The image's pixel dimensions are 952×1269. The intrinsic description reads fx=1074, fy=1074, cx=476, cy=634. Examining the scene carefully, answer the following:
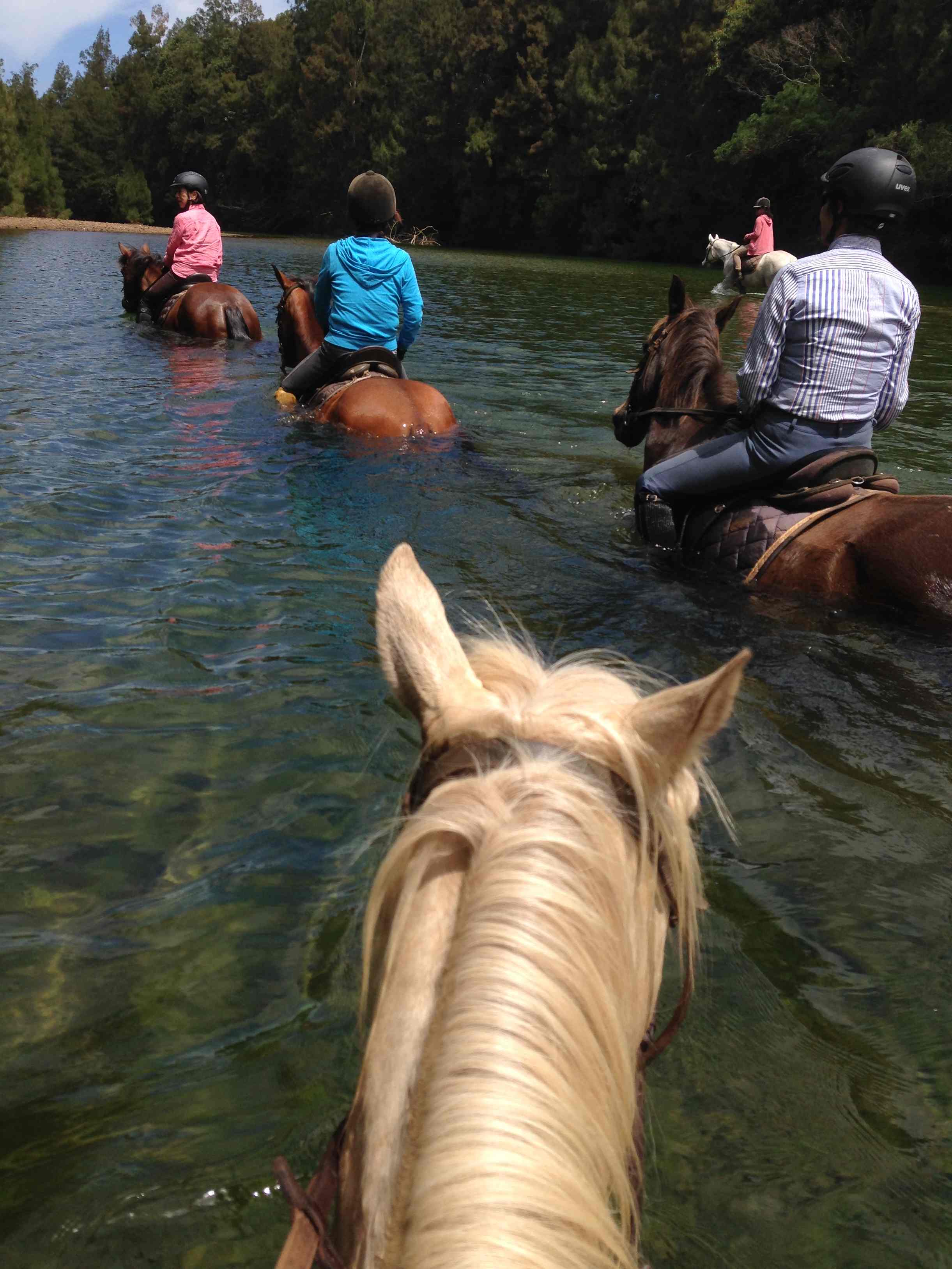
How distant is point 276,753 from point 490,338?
14.3m

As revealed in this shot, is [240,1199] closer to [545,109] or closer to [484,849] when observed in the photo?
[484,849]

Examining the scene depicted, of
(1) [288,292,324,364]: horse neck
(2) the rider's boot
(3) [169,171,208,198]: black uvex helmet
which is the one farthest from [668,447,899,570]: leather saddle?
(3) [169,171,208,198]: black uvex helmet

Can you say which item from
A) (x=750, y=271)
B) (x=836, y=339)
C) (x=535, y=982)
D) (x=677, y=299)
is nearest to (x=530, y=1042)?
(x=535, y=982)

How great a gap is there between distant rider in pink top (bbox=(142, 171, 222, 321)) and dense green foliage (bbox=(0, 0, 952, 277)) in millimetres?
26279

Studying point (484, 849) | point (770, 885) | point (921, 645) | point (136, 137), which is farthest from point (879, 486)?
point (136, 137)

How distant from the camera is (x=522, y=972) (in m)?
1.26

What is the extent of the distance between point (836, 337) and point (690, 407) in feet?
5.10

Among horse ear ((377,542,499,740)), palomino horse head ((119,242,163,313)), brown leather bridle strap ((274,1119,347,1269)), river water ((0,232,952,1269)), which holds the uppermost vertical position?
palomino horse head ((119,242,163,313))

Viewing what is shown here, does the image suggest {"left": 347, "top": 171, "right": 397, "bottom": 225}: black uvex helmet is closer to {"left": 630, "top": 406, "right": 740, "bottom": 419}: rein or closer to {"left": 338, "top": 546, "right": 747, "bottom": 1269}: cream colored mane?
{"left": 630, "top": 406, "right": 740, "bottom": 419}: rein

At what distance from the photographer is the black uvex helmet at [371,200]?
836cm

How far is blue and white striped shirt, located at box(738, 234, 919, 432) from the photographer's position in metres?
5.05

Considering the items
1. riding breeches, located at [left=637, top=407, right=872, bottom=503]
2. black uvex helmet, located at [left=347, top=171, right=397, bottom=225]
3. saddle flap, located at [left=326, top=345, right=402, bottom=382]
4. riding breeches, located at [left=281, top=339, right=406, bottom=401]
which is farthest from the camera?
riding breeches, located at [left=281, top=339, right=406, bottom=401]

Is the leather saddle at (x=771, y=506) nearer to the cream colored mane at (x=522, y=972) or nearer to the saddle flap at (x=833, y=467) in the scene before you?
the saddle flap at (x=833, y=467)

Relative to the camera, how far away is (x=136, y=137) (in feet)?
284
